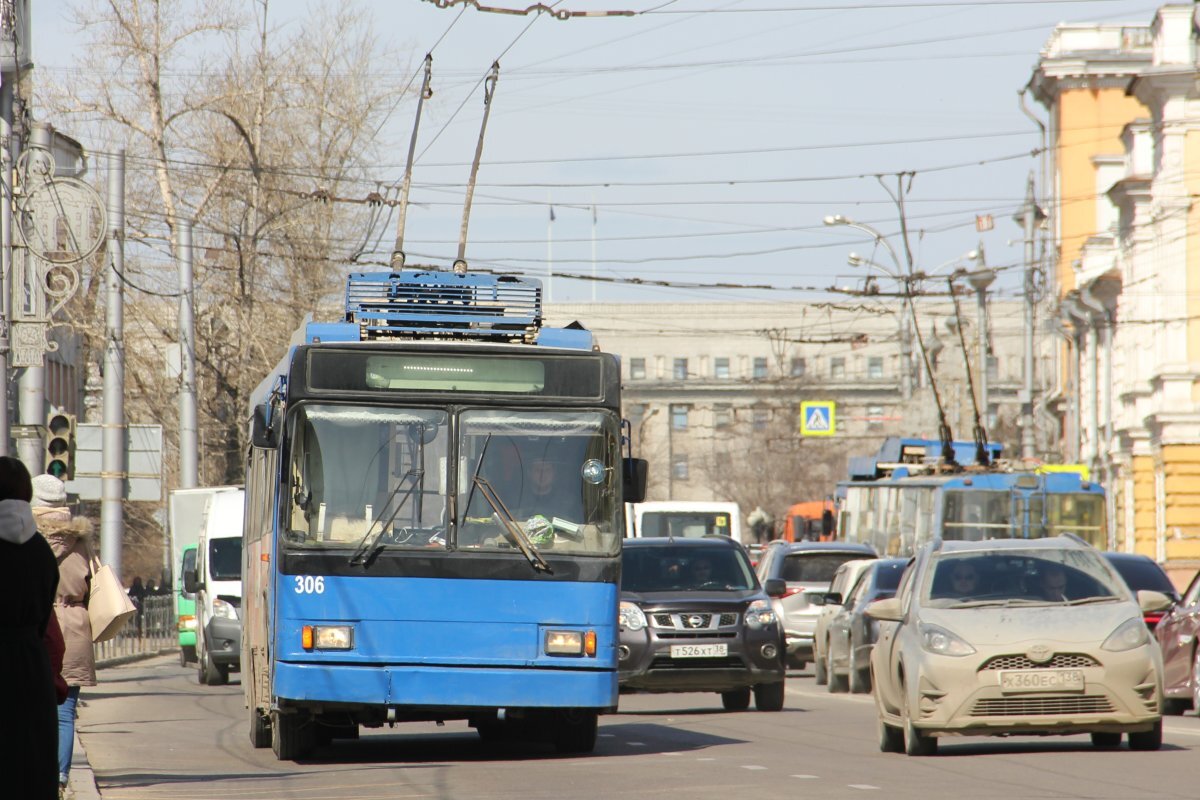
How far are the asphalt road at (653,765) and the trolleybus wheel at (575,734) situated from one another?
115 mm

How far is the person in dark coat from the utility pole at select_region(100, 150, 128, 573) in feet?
83.1

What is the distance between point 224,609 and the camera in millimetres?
29922

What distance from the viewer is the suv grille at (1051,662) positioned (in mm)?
14422

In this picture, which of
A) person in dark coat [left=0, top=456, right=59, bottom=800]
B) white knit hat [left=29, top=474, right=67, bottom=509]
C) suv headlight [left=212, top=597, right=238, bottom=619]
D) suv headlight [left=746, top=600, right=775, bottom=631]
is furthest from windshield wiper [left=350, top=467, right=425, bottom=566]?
suv headlight [left=212, top=597, right=238, bottom=619]

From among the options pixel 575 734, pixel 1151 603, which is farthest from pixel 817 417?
pixel 575 734

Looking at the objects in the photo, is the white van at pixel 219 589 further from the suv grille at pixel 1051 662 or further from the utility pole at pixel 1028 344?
the utility pole at pixel 1028 344

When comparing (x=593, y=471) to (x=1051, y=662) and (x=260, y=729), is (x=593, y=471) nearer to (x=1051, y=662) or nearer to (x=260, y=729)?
(x=1051, y=662)

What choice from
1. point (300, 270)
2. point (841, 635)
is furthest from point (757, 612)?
point (300, 270)

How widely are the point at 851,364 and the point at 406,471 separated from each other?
4011 inches

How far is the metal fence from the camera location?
135ft

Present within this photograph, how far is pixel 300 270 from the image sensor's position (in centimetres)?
4925

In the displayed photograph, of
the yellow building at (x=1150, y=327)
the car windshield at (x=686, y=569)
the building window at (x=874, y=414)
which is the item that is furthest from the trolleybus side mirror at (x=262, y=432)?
the building window at (x=874, y=414)

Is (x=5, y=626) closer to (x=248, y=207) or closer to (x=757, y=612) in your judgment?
(x=757, y=612)

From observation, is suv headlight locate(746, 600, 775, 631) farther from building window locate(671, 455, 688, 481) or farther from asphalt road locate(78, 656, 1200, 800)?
building window locate(671, 455, 688, 481)
